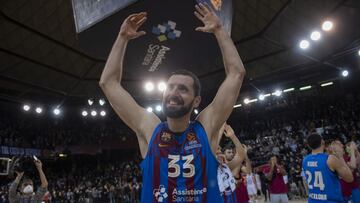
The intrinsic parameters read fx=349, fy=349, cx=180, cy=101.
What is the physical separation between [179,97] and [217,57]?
15.2m

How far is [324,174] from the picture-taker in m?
5.14

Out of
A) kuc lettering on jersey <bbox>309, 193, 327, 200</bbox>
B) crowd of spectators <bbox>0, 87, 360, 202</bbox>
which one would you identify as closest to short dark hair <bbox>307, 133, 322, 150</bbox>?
kuc lettering on jersey <bbox>309, 193, 327, 200</bbox>

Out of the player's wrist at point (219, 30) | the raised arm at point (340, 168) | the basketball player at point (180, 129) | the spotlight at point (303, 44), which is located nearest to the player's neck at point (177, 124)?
the basketball player at point (180, 129)

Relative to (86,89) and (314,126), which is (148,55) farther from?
(314,126)

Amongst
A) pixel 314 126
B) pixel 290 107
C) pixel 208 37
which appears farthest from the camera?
pixel 290 107

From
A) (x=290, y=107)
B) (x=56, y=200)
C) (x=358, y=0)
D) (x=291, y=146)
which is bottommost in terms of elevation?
(x=56, y=200)

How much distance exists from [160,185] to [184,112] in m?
0.53

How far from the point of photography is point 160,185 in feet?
7.80

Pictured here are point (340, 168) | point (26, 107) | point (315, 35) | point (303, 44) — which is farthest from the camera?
point (26, 107)

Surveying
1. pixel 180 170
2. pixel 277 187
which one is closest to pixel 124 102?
pixel 180 170

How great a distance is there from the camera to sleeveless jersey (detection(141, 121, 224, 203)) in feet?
7.68

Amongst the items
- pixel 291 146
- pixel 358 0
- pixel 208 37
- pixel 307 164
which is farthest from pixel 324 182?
pixel 291 146

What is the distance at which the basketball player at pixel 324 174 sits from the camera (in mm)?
5008

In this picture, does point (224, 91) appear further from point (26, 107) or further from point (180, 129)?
point (26, 107)
